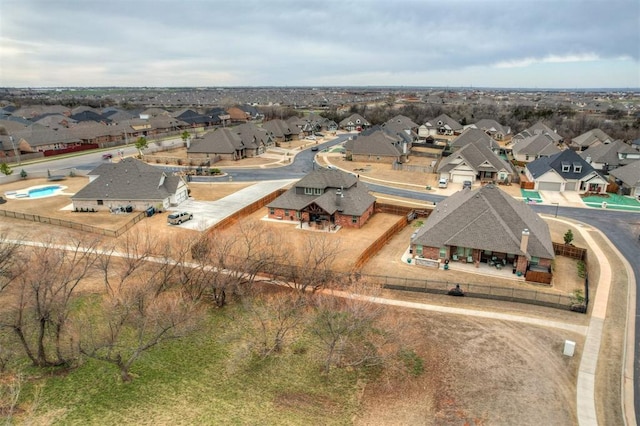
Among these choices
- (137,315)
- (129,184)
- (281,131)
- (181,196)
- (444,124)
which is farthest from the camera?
(444,124)

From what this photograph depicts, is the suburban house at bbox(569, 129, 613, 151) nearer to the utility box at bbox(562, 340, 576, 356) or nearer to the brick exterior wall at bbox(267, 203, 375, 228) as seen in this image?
the brick exterior wall at bbox(267, 203, 375, 228)

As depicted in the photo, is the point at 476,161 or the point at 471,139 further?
the point at 471,139

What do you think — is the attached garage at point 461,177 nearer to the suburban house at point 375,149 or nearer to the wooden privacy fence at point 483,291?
the suburban house at point 375,149

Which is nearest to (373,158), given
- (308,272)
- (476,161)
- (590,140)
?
(476,161)

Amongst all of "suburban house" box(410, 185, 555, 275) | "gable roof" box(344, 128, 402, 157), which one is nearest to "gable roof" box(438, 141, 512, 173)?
"gable roof" box(344, 128, 402, 157)

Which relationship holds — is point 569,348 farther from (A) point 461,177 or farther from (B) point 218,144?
(B) point 218,144
